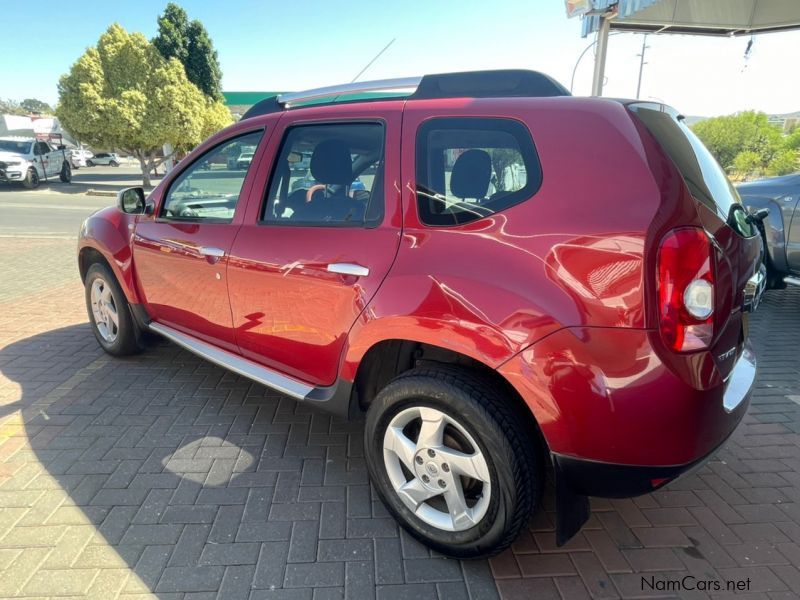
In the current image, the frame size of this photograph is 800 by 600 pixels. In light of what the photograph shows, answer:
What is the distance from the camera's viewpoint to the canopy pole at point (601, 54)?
9.48 m

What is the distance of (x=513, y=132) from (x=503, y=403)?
1.02m

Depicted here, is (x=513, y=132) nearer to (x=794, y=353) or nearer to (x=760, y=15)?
(x=794, y=353)

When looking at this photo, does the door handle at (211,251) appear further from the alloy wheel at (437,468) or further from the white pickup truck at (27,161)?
the white pickup truck at (27,161)

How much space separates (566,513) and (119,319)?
348 centimetres

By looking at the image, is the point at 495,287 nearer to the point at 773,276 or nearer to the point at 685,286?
the point at 685,286

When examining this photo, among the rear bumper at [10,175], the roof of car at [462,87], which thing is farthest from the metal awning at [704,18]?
the rear bumper at [10,175]

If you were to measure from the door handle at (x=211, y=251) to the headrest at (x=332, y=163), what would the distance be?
70 cm

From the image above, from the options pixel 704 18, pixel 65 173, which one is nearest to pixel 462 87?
pixel 704 18

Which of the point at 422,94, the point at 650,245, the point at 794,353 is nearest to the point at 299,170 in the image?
the point at 422,94

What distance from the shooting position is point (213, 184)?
329 cm

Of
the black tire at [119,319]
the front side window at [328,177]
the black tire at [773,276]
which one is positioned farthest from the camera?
the black tire at [773,276]

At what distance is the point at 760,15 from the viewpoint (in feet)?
31.3

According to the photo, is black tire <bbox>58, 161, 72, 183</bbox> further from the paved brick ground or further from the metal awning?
the paved brick ground

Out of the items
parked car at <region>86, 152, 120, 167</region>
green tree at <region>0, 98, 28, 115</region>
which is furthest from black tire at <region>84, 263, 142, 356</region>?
green tree at <region>0, 98, 28, 115</region>
